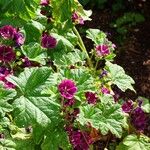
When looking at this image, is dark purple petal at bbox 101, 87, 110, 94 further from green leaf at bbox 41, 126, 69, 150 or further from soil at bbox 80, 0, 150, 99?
soil at bbox 80, 0, 150, 99

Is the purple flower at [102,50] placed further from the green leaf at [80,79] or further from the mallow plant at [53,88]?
the green leaf at [80,79]

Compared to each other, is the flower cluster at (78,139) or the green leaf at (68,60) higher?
the green leaf at (68,60)

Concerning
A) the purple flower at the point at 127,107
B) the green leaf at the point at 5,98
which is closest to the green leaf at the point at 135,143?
the purple flower at the point at 127,107

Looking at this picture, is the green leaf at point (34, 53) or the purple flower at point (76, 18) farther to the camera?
the purple flower at point (76, 18)

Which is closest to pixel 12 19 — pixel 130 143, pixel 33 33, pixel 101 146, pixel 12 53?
pixel 33 33

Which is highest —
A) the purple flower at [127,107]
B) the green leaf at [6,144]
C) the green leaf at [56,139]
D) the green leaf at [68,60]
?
the green leaf at [68,60]

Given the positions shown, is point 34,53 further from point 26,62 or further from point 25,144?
point 25,144
